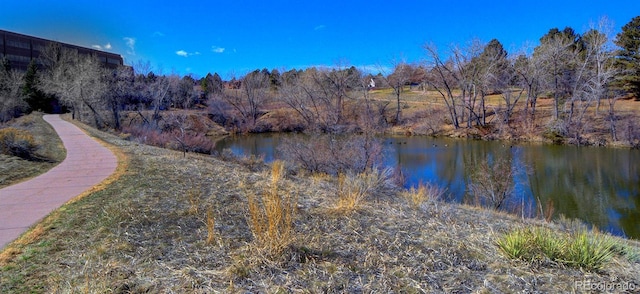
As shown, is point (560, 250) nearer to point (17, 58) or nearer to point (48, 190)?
point (48, 190)

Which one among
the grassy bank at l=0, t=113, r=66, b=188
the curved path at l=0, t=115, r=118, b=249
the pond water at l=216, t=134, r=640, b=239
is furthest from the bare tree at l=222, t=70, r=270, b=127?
the curved path at l=0, t=115, r=118, b=249

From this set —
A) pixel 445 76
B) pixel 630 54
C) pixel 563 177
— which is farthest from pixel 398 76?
pixel 563 177

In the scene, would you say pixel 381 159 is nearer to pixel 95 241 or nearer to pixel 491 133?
pixel 95 241

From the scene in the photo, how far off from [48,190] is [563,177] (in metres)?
20.9

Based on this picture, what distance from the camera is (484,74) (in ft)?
128

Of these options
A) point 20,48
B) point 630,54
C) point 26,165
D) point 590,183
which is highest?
point 20,48

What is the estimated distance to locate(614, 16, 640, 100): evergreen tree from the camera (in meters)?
36.1

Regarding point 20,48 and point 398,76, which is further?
point 20,48

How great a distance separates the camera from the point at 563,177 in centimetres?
1823

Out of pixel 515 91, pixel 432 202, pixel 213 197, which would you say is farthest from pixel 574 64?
pixel 213 197

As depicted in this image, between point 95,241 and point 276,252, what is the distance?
90.9 inches

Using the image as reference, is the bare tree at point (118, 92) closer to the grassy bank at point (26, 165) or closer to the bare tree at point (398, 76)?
the grassy bank at point (26, 165)

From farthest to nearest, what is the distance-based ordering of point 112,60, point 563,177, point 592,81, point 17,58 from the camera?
point 112,60 < point 17,58 < point 592,81 < point 563,177

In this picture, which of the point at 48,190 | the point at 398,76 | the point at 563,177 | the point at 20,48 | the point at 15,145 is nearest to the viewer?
the point at 48,190
